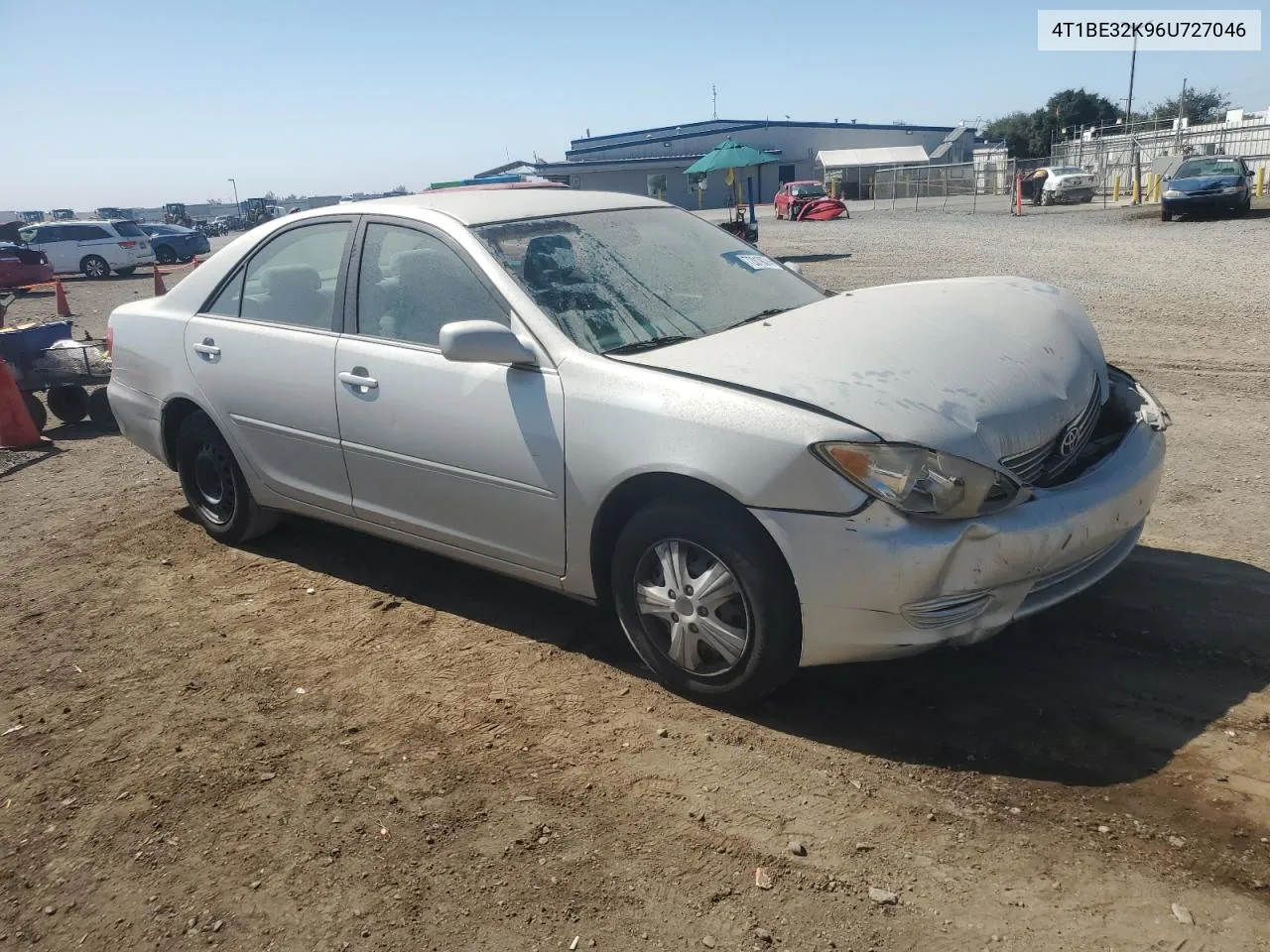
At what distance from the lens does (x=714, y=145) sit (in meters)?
68.8

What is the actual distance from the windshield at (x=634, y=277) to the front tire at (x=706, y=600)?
2.44 ft

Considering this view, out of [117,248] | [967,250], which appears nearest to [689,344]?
[967,250]

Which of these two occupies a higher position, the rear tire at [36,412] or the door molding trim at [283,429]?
the door molding trim at [283,429]

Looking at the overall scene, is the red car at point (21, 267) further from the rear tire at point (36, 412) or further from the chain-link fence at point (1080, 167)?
the chain-link fence at point (1080, 167)

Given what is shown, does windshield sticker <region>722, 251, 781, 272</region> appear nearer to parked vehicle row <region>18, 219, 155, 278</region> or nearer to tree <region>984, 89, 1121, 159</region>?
parked vehicle row <region>18, 219, 155, 278</region>

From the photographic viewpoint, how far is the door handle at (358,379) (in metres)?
4.17

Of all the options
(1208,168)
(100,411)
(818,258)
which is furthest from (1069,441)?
(1208,168)

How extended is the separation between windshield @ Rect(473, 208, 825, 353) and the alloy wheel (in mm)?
797

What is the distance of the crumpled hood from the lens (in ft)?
10.1

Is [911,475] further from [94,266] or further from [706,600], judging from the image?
[94,266]

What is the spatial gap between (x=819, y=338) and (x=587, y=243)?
111 cm

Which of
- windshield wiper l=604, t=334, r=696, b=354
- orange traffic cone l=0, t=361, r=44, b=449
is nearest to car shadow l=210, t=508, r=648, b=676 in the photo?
windshield wiper l=604, t=334, r=696, b=354

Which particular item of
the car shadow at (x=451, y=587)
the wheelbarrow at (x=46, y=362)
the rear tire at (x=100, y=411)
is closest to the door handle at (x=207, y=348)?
the car shadow at (x=451, y=587)

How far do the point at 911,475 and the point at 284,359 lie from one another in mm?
2883
